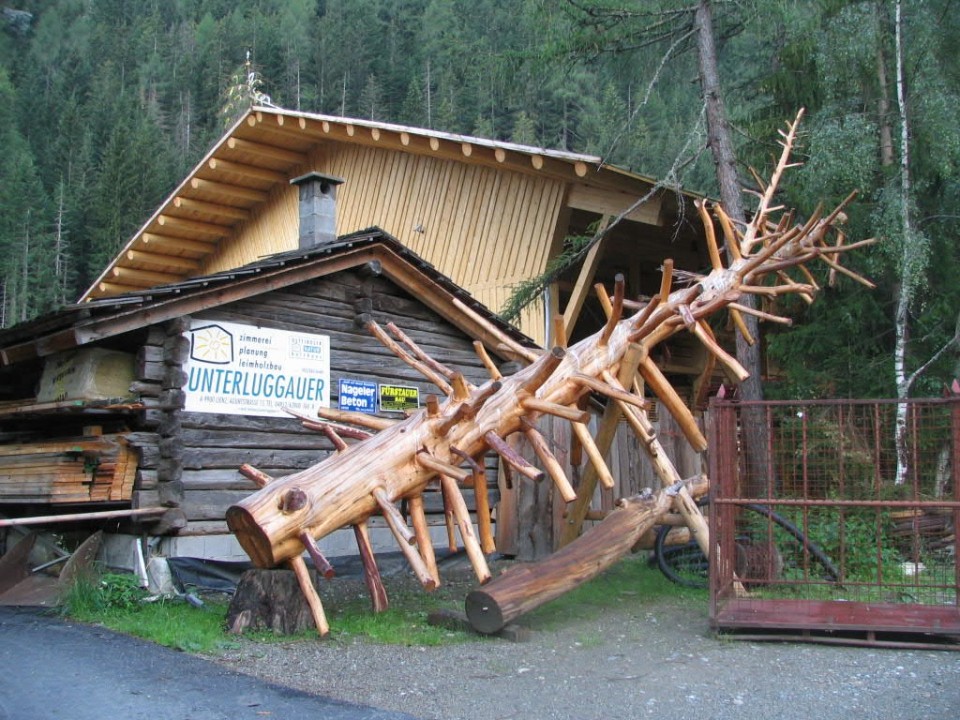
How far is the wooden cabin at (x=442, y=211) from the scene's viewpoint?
15.6 metres

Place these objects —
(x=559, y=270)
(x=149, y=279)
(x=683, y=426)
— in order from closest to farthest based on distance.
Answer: (x=683, y=426), (x=559, y=270), (x=149, y=279)

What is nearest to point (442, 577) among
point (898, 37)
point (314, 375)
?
point (314, 375)

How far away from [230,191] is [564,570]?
15369 mm

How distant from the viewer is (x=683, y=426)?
9.48 metres

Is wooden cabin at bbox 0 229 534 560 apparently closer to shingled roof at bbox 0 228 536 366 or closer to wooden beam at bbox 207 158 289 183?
shingled roof at bbox 0 228 536 366

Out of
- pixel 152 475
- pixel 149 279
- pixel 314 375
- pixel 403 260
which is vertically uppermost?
pixel 149 279

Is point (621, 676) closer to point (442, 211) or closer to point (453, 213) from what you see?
point (453, 213)

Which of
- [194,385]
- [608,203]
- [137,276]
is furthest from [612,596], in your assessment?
[137,276]

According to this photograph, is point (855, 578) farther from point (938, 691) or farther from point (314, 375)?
→ point (314, 375)

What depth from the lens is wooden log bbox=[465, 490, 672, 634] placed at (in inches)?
318

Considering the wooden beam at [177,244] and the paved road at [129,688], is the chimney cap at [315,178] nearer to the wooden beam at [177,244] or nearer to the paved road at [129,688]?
the paved road at [129,688]

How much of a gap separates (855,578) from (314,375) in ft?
20.6

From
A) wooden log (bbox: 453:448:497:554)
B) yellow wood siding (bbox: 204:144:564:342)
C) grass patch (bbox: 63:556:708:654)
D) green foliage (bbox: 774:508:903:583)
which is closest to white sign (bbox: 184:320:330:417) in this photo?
grass patch (bbox: 63:556:708:654)

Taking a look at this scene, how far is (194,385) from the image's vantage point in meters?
10.1
